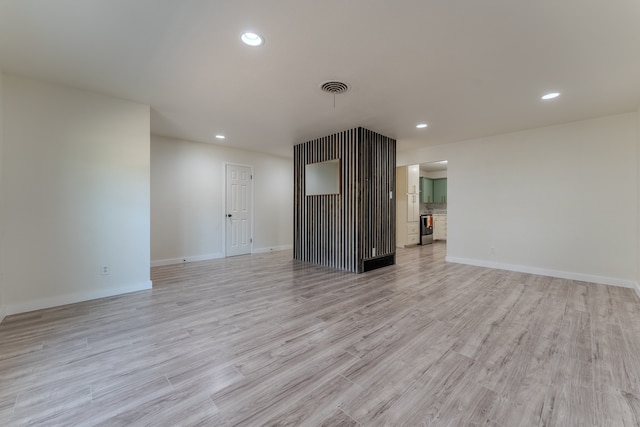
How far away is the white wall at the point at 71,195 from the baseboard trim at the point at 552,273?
19.5 ft

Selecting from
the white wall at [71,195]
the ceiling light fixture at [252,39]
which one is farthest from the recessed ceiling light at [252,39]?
the white wall at [71,195]

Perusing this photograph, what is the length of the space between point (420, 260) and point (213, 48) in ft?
17.7

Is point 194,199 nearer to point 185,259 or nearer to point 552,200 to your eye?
point 185,259

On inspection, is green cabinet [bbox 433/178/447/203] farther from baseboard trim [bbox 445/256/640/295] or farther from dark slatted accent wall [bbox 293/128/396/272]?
dark slatted accent wall [bbox 293/128/396/272]

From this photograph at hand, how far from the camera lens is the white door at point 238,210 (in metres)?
6.25

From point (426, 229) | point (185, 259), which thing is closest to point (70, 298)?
point (185, 259)

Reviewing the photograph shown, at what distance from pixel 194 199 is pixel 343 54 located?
467 centimetres

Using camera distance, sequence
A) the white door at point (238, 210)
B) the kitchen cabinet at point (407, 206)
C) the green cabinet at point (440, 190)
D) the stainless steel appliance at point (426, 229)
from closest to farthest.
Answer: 1. the white door at point (238, 210)
2. the kitchen cabinet at point (407, 206)
3. the stainless steel appliance at point (426, 229)
4. the green cabinet at point (440, 190)

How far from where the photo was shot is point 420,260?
5.80 meters

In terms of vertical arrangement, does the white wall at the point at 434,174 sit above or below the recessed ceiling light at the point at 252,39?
below

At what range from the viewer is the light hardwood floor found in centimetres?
147

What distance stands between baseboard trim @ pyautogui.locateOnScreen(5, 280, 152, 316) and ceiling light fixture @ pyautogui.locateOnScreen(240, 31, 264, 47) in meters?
3.43

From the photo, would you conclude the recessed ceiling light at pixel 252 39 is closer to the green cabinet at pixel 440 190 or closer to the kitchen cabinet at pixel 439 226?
the kitchen cabinet at pixel 439 226

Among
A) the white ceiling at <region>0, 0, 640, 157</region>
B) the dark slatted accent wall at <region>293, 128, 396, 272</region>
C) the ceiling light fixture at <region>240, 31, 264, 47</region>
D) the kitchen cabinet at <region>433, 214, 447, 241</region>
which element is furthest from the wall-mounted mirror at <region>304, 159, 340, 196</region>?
the kitchen cabinet at <region>433, 214, 447, 241</region>
